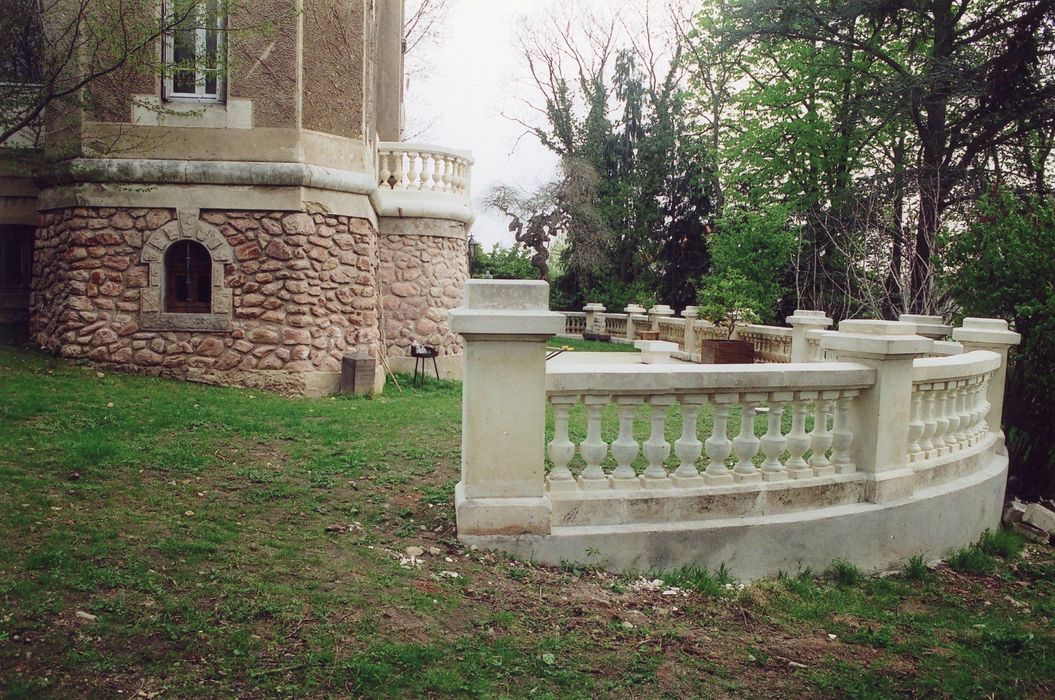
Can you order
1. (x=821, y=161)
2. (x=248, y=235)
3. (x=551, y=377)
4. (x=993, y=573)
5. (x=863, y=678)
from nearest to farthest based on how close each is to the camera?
(x=863, y=678), (x=551, y=377), (x=993, y=573), (x=248, y=235), (x=821, y=161)

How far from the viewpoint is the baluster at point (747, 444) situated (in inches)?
201

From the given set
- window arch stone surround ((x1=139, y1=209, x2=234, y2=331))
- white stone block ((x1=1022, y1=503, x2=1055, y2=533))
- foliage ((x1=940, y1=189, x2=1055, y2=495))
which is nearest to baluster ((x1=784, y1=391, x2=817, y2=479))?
white stone block ((x1=1022, y1=503, x2=1055, y2=533))

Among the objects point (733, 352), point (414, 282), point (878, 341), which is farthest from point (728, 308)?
point (878, 341)

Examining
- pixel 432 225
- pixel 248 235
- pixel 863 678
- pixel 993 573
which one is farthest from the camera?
pixel 432 225

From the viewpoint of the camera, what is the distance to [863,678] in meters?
3.84

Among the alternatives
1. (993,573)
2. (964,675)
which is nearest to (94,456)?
(964,675)

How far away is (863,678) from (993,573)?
119 inches

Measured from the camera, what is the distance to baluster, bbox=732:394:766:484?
5.09m

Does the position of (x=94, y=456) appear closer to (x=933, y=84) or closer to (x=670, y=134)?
(x=933, y=84)

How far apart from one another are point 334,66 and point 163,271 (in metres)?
3.53

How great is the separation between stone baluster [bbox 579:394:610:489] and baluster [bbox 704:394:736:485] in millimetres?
710

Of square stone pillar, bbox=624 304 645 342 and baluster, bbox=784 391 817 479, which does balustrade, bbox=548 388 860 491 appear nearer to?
baluster, bbox=784 391 817 479

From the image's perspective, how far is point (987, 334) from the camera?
765 centimetres

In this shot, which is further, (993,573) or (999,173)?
(999,173)
